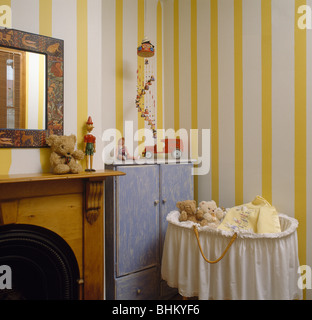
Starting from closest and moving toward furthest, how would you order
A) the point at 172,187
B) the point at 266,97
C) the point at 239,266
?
the point at 239,266
the point at 266,97
the point at 172,187

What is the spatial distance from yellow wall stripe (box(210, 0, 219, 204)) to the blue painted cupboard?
0.47 metres

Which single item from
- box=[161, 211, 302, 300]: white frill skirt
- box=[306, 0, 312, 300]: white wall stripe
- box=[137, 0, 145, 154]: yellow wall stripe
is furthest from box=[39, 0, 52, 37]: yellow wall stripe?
box=[306, 0, 312, 300]: white wall stripe

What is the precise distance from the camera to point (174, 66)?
286 centimetres

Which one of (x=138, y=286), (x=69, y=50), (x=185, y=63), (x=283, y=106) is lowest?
(x=138, y=286)

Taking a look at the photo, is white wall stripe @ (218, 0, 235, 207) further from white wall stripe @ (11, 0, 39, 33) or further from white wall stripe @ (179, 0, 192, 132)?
white wall stripe @ (11, 0, 39, 33)

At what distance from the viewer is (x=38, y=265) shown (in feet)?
5.18

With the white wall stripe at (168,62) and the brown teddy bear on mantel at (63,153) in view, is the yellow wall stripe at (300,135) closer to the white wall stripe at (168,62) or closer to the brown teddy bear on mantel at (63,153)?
the white wall stripe at (168,62)

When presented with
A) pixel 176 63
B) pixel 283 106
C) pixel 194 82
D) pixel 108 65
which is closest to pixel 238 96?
pixel 283 106

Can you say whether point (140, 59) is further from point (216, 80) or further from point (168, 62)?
point (216, 80)

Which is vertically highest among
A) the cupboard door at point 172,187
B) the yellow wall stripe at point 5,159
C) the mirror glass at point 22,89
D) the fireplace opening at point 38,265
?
the mirror glass at point 22,89

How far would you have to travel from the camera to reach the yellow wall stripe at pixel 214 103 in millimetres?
2451

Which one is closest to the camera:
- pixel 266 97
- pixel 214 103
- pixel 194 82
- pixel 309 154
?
pixel 309 154

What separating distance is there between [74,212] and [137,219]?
550 millimetres

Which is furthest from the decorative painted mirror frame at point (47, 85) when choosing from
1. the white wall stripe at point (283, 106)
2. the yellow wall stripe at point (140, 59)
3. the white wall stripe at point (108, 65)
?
the white wall stripe at point (283, 106)
